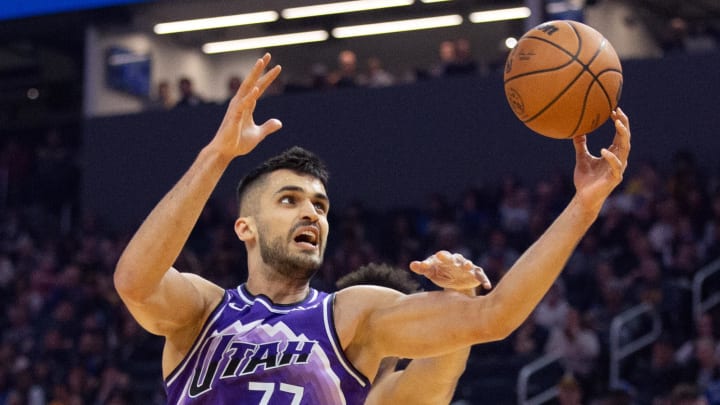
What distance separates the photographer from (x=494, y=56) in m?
17.1

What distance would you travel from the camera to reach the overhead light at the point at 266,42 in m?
17.4

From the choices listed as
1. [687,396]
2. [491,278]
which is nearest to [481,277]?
[687,396]

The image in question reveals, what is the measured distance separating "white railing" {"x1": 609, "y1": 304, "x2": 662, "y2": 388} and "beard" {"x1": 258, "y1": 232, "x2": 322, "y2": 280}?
6.32m

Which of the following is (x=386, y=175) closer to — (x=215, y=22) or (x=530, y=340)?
(x=215, y=22)

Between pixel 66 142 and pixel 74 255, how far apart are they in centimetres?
580

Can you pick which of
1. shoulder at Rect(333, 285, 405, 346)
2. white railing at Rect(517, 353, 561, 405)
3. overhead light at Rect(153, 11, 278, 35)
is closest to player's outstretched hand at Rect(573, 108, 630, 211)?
shoulder at Rect(333, 285, 405, 346)

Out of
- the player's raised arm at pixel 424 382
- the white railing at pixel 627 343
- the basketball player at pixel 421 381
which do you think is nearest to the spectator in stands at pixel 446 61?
the white railing at pixel 627 343

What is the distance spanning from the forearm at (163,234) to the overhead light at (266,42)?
14.0m

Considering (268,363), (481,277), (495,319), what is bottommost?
(268,363)

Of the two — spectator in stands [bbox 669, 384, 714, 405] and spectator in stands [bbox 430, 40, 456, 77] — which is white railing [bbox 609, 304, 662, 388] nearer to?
spectator in stands [bbox 669, 384, 714, 405]

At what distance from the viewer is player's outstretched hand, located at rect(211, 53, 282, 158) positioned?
3.47 m

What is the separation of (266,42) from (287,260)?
14.2 m

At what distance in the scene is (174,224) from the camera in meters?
3.37

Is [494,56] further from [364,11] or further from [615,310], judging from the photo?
[615,310]
